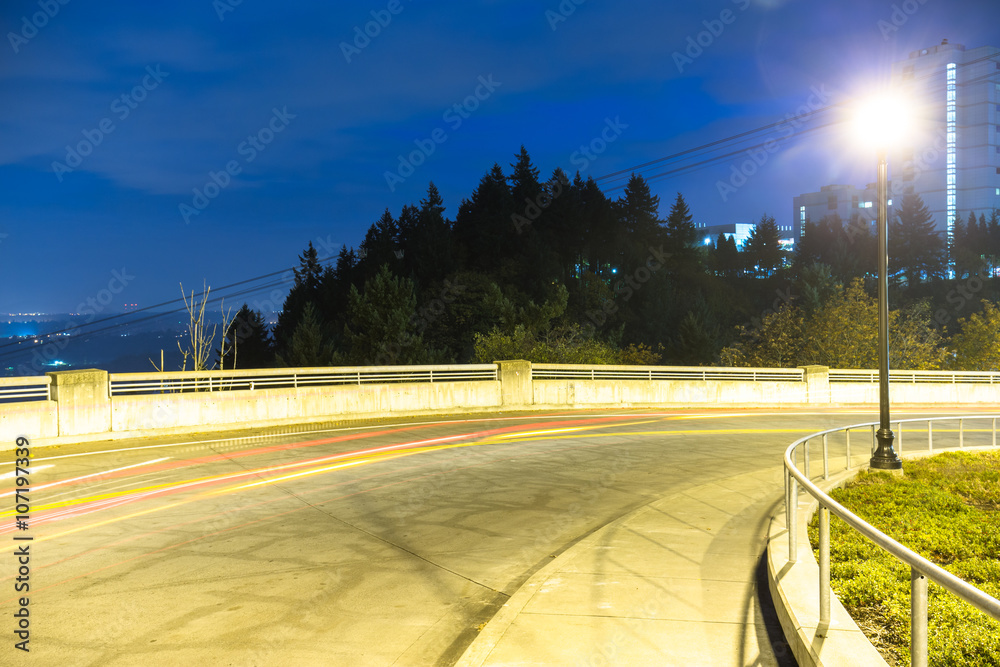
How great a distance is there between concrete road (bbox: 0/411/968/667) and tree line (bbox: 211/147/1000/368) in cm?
A: 2293

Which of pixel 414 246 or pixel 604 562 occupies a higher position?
pixel 414 246

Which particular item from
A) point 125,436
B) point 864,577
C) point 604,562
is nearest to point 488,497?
point 604,562

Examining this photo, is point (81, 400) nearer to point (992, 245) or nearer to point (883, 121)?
point (883, 121)

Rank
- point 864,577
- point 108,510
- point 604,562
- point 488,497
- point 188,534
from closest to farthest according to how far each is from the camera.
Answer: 1. point 864,577
2. point 604,562
3. point 188,534
4. point 108,510
5. point 488,497

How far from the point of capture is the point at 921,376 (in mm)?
35406

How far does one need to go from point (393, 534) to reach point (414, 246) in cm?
7036

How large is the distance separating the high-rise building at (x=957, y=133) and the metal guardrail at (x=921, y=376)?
492ft

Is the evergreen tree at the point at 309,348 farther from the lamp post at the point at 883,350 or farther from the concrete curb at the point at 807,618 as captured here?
the concrete curb at the point at 807,618

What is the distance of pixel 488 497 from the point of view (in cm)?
1088

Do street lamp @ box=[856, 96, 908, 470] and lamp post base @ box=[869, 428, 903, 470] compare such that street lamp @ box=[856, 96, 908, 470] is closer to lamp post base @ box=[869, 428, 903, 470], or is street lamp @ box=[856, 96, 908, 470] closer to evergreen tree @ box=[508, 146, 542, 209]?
lamp post base @ box=[869, 428, 903, 470]

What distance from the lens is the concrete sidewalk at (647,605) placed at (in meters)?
5.01

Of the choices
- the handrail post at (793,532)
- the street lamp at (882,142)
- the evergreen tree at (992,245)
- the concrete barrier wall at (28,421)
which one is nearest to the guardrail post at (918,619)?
the handrail post at (793,532)

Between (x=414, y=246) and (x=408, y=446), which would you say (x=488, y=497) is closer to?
(x=408, y=446)

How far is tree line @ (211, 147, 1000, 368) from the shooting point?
5347 cm
